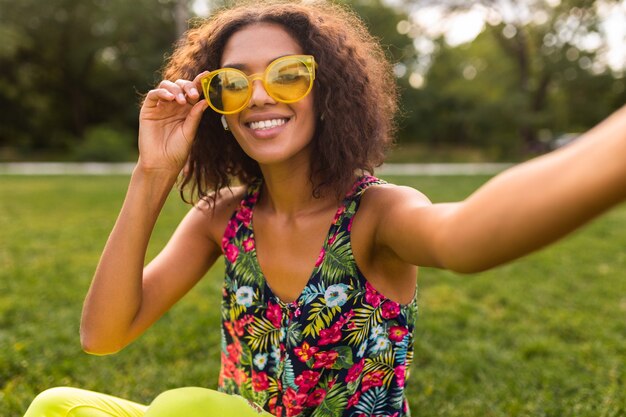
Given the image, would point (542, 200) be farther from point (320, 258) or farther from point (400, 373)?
point (400, 373)

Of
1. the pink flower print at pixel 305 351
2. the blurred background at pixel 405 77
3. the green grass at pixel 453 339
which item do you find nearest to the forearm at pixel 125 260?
the pink flower print at pixel 305 351

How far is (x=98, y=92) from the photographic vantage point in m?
31.1

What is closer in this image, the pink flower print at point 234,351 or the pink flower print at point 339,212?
the pink flower print at point 339,212

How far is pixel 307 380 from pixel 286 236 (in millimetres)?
451

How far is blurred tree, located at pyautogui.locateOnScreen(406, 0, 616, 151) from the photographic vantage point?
23438 millimetres

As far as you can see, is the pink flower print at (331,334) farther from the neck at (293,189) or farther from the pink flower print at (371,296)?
the neck at (293,189)

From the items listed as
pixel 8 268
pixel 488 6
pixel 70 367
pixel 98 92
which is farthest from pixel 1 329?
pixel 98 92

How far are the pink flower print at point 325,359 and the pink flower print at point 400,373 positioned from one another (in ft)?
0.68

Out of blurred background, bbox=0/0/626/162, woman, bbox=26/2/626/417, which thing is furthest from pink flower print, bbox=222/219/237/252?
blurred background, bbox=0/0/626/162

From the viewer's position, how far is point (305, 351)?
1713mm

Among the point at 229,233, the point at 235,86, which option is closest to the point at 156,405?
the point at 229,233

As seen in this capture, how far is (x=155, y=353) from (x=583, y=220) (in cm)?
323

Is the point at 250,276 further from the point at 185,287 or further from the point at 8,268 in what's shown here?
the point at 8,268

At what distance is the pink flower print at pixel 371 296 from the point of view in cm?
A: 168
